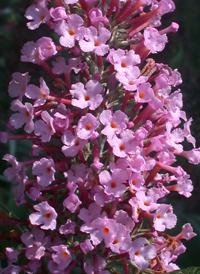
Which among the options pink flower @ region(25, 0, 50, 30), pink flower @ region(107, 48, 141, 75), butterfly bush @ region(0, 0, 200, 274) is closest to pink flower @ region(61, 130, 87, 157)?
butterfly bush @ region(0, 0, 200, 274)

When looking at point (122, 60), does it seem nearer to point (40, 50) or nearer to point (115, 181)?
point (40, 50)

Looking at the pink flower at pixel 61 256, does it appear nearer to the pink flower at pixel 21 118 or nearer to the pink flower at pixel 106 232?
the pink flower at pixel 106 232

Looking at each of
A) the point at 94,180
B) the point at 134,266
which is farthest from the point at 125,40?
the point at 134,266

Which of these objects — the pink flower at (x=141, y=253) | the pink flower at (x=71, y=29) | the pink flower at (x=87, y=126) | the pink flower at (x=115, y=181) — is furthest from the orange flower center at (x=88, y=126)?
the pink flower at (x=141, y=253)

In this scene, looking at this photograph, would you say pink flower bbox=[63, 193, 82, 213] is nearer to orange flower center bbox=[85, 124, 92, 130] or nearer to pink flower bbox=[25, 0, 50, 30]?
orange flower center bbox=[85, 124, 92, 130]

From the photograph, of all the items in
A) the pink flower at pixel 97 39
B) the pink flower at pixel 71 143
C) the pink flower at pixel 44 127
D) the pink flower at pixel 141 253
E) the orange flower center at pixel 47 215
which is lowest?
the pink flower at pixel 141 253

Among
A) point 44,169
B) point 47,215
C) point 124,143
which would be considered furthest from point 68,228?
point 124,143

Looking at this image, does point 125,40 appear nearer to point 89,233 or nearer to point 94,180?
point 94,180
